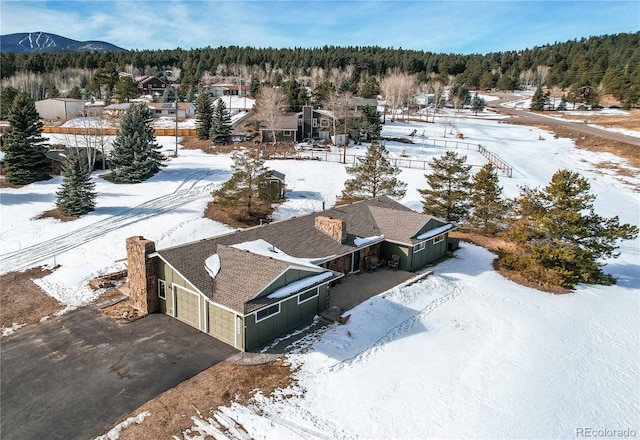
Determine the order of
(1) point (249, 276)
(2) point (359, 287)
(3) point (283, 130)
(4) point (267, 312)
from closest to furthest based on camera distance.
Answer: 1. (4) point (267, 312)
2. (1) point (249, 276)
3. (2) point (359, 287)
4. (3) point (283, 130)

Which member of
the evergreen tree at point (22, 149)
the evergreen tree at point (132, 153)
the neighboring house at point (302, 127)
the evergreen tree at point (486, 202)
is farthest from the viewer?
the neighboring house at point (302, 127)

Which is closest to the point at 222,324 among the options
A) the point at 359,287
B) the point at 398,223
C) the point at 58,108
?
the point at 359,287

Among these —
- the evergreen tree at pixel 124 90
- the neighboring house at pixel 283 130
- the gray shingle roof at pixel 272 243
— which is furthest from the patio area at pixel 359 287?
the evergreen tree at pixel 124 90

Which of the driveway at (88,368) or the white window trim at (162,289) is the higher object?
the white window trim at (162,289)

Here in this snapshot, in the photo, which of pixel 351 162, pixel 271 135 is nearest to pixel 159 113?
pixel 271 135

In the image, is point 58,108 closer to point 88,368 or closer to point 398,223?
point 398,223

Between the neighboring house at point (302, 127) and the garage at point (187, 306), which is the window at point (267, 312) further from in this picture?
the neighboring house at point (302, 127)

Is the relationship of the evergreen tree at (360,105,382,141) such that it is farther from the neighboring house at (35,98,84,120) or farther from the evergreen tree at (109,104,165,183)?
the neighboring house at (35,98,84,120)
